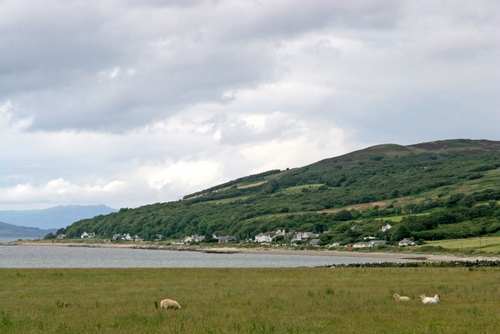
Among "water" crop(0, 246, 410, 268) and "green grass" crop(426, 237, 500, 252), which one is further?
"green grass" crop(426, 237, 500, 252)

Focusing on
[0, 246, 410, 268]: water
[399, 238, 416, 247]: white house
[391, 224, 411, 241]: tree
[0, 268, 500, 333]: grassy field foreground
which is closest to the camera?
[0, 268, 500, 333]: grassy field foreground

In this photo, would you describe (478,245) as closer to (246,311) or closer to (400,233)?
(400,233)

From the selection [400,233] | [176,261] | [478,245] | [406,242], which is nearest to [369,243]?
[400,233]

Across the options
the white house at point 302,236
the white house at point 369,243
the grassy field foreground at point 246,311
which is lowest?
the white house at point 369,243

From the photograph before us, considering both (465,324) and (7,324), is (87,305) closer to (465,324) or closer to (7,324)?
(7,324)

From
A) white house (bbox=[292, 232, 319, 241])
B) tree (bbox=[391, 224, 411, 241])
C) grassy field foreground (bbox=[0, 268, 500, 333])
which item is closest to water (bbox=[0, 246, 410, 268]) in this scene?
tree (bbox=[391, 224, 411, 241])

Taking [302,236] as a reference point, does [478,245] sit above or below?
below

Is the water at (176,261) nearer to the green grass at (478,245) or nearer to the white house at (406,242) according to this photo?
the green grass at (478,245)

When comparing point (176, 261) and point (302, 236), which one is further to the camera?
point (302, 236)

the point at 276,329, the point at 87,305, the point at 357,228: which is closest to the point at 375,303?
the point at 276,329

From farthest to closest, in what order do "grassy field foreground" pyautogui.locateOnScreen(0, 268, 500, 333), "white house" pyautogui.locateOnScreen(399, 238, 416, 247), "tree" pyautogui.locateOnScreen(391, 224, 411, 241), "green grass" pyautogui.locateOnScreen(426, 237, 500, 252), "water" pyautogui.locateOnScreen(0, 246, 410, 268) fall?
"tree" pyautogui.locateOnScreen(391, 224, 411, 241) → "white house" pyautogui.locateOnScreen(399, 238, 416, 247) → "green grass" pyautogui.locateOnScreen(426, 237, 500, 252) → "water" pyautogui.locateOnScreen(0, 246, 410, 268) → "grassy field foreground" pyautogui.locateOnScreen(0, 268, 500, 333)

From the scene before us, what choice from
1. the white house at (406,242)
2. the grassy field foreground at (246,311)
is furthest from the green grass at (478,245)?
the grassy field foreground at (246,311)

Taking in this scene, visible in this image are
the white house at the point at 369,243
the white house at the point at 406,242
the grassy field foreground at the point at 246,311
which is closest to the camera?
the grassy field foreground at the point at 246,311

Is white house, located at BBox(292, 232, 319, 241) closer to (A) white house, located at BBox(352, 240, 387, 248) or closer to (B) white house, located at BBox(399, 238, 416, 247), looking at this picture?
(A) white house, located at BBox(352, 240, 387, 248)
